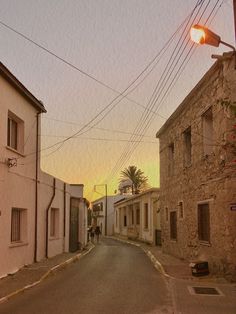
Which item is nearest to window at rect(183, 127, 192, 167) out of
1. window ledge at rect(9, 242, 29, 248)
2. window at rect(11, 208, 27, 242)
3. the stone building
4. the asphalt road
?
the stone building

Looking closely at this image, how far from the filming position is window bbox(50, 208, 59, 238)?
22.6m

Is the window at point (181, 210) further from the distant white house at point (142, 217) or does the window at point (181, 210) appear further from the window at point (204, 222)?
the distant white house at point (142, 217)

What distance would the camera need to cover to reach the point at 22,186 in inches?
647

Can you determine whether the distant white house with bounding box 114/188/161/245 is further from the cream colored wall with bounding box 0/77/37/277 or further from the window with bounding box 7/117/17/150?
the window with bounding box 7/117/17/150

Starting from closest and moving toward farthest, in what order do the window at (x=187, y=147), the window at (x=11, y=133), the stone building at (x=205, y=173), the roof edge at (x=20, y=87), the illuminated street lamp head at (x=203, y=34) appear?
1. the illuminated street lamp head at (x=203, y=34)
2. the stone building at (x=205, y=173)
3. the roof edge at (x=20, y=87)
4. the window at (x=11, y=133)
5. the window at (x=187, y=147)

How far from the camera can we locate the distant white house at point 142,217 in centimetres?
3541

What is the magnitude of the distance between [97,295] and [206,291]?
2885mm

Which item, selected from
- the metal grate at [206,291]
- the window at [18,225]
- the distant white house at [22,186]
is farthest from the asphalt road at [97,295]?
the window at [18,225]

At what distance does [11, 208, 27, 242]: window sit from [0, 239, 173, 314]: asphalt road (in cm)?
191

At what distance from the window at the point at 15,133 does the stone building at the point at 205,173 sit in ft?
20.8

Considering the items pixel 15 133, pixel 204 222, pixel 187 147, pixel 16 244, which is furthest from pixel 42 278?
pixel 187 147

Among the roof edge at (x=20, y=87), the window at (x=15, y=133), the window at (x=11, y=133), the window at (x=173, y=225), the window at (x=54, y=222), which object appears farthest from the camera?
the window at (x=54, y=222)

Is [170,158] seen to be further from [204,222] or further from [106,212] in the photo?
[106,212]

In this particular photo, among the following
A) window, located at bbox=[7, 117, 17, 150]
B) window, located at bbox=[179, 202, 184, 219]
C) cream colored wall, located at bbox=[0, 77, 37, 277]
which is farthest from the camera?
window, located at bbox=[179, 202, 184, 219]
